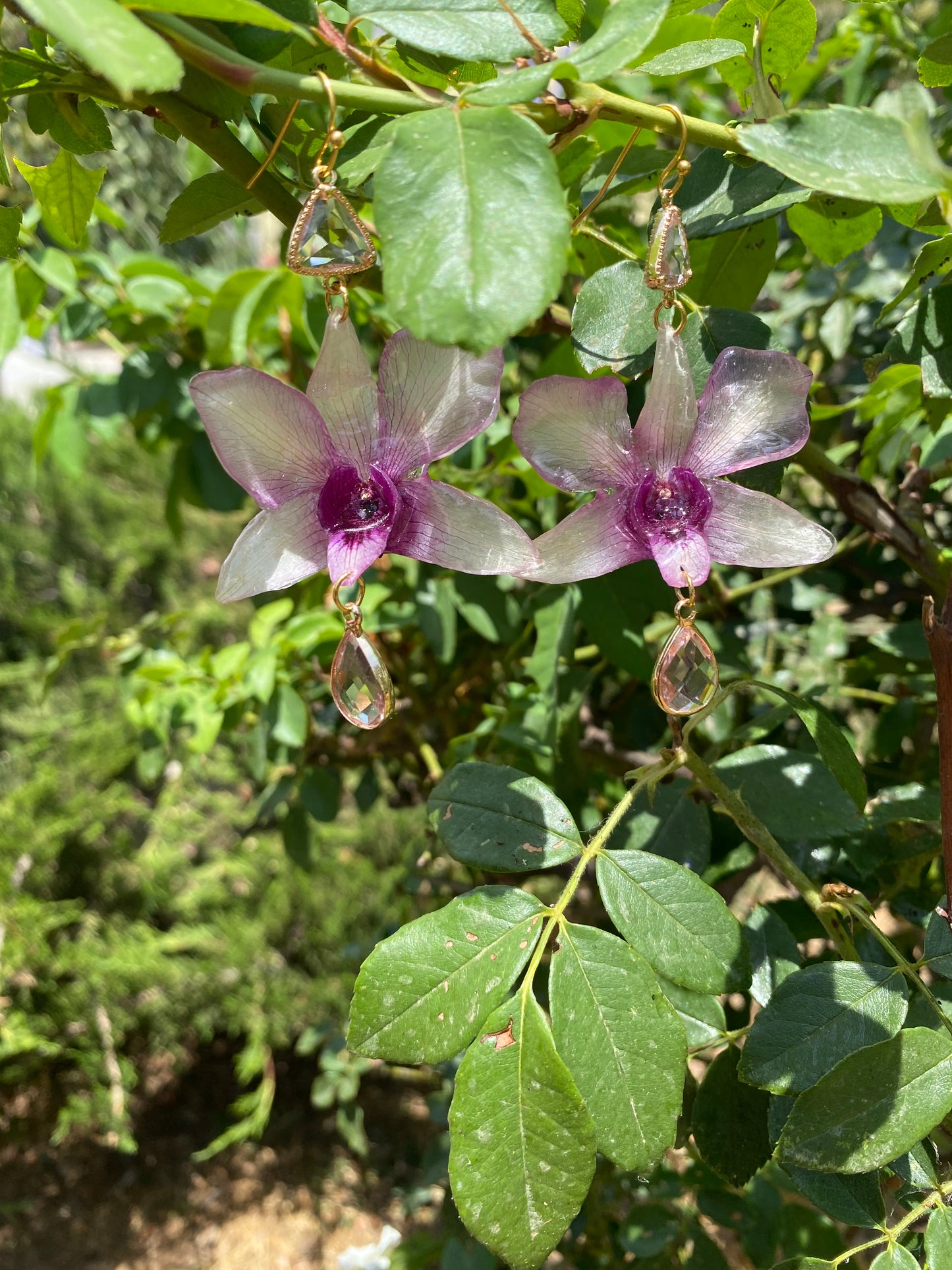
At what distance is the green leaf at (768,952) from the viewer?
0.42 meters

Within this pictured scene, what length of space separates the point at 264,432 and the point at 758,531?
0.61 ft

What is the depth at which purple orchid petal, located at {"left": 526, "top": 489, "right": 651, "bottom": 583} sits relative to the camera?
35 cm

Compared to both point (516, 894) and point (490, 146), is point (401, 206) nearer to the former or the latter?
point (490, 146)

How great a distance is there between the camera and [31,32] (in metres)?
0.35

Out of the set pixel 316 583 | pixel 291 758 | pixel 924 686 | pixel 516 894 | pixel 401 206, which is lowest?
pixel 291 758

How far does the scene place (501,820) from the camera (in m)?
0.40

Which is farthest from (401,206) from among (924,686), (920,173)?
(924,686)

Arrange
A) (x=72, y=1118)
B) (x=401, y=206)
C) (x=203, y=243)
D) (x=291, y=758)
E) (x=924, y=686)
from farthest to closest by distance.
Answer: (x=203, y=243) → (x=72, y=1118) → (x=291, y=758) → (x=924, y=686) → (x=401, y=206)

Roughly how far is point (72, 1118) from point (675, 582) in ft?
6.00

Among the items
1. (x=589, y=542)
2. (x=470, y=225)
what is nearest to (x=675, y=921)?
(x=589, y=542)

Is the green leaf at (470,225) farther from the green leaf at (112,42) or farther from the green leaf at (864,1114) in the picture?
the green leaf at (864,1114)

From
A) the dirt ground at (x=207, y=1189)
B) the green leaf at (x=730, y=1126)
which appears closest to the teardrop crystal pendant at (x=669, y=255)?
the green leaf at (x=730, y=1126)

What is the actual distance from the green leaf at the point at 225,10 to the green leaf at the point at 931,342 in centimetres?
27

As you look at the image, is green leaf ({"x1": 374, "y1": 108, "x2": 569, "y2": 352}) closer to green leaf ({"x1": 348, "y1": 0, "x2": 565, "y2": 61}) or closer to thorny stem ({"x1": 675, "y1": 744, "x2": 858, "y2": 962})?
green leaf ({"x1": 348, "y1": 0, "x2": 565, "y2": 61})
